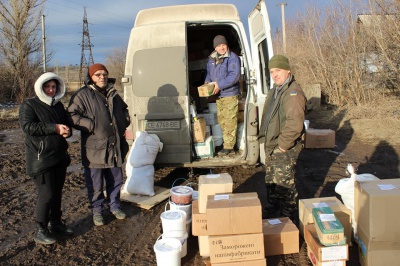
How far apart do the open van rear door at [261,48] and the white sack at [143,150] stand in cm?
152

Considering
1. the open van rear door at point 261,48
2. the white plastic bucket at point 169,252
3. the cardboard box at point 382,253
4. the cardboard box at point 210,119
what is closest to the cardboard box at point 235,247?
the white plastic bucket at point 169,252

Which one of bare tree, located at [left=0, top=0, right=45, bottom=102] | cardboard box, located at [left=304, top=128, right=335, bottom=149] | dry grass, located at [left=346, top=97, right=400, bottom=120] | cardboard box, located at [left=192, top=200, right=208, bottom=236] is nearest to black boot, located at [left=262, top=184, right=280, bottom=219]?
cardboard box, located at [left=192, top=200, right=208, bottom=236]

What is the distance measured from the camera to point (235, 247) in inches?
111

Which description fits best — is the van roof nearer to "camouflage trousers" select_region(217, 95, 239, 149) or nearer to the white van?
the white van

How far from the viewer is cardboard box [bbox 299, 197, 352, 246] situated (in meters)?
3.21

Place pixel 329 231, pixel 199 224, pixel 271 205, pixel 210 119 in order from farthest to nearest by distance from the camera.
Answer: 1. pixel 210 119
2. pixel 271 205
3. pixel 199 224
4. pixel 329 231

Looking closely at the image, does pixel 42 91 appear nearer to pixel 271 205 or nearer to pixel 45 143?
pixel 45 143

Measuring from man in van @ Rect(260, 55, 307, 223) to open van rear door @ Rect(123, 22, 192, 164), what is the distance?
4.89 ft

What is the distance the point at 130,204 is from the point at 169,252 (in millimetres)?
1936

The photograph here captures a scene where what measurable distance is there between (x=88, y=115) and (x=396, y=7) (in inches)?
355

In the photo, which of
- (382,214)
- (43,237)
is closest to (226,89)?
(382,214)

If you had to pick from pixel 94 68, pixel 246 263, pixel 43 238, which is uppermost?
pixel 94 68

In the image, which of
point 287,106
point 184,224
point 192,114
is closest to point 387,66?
point 192,114

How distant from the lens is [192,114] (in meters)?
5.14
